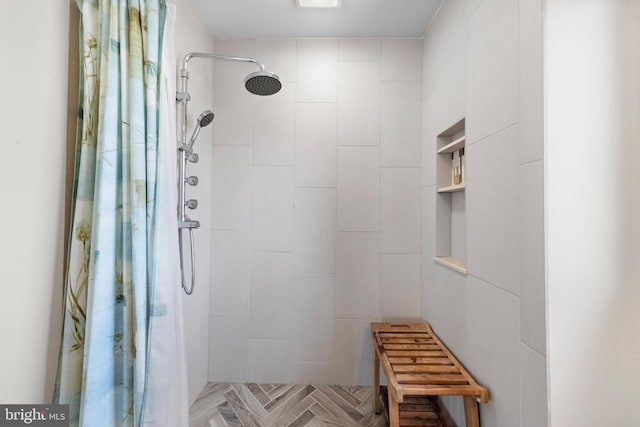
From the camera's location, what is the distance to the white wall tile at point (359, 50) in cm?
178

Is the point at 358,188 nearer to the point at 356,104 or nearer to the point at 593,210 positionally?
the point at 356,104

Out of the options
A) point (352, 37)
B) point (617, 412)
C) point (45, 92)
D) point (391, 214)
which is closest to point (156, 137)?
point (45, 92)

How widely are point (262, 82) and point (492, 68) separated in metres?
1.03

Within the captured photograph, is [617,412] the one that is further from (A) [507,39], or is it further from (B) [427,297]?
(A) [507,39]

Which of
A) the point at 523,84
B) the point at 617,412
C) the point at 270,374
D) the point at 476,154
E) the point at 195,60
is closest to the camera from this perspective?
the point at 617,412

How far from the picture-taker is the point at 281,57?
5.88ft

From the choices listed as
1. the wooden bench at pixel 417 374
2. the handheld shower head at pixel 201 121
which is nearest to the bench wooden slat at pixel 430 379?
the wooden bench at pixel 417 374

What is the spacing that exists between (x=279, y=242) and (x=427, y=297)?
1.00m

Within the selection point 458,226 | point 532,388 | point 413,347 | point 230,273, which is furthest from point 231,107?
point 532,388

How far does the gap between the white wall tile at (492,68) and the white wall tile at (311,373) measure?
158 cm

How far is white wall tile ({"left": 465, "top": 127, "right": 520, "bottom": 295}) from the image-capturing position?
2.87ft

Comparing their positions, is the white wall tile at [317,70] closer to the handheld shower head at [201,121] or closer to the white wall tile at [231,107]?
the white wall tile at [231,107]

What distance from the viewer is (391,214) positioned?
5.79ft

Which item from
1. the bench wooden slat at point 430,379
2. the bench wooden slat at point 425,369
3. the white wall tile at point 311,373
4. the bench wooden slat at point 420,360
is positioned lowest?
the white wall tile at point 311,373
